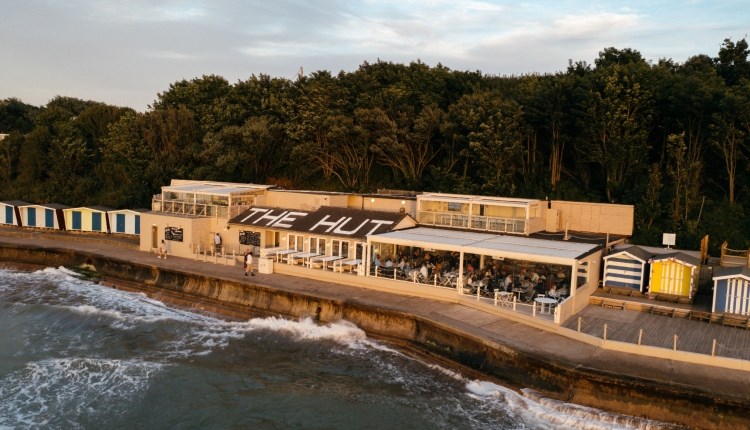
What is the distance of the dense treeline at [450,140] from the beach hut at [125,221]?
5.93m

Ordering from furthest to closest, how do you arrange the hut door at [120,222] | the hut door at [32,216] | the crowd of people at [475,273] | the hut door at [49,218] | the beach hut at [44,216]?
the hut door at [32,216] < the hut door at [49,218] < the beach hut at [44,216] < the hut door at [120,222] < the crowd of people at [475,273]

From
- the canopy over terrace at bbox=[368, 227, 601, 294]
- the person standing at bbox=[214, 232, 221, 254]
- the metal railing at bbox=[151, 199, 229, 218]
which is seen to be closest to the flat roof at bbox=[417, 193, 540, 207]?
the canopy over terrace at bbox=[368, 227, 601, 294]

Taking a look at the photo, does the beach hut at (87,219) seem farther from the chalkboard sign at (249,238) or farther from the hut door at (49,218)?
the chalkboard sign at (249,238)

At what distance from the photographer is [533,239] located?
27141 mm

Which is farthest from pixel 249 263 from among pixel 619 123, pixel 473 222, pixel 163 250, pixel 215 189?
pixel 619 123

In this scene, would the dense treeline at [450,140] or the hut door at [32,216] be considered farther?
the hut door at [32,216]

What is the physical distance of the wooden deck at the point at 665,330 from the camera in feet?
60.7

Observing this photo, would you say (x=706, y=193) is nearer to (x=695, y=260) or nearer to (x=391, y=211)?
(x=695, y=260)

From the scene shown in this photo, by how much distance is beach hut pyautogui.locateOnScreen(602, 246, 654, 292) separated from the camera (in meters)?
25.1

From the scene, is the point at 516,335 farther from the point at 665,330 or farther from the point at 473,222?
the point at 473,222

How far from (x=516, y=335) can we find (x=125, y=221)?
107ft

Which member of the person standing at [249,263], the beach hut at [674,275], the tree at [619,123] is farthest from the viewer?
the tree at [619,123]

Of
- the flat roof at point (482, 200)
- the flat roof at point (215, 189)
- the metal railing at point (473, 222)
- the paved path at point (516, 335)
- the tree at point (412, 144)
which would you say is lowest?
the paved path at point (516, 335)

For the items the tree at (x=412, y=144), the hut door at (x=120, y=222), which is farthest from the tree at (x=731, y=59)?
the hut door at (x=120, y=222)
